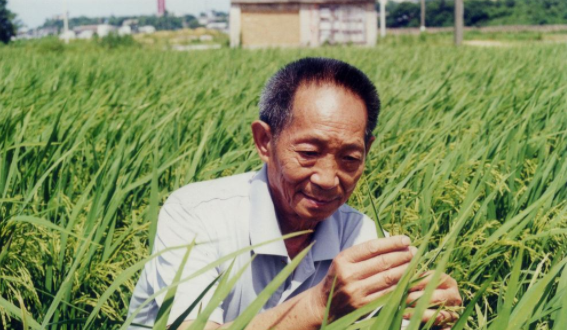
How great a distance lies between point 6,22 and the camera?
21.8 metres

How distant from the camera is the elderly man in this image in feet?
4.30

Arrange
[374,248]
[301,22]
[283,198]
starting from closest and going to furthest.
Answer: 1. [374,248]
2. [283,198]
3. [301,22]

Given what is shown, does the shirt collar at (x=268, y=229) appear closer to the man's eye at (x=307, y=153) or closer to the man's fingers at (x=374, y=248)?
the man's eye at (x=307, y=153)

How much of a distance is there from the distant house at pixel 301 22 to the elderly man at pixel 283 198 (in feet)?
60.7

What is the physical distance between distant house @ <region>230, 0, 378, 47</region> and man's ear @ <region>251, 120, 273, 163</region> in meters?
18.5

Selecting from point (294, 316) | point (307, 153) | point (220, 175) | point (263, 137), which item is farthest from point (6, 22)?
point (294, 316)

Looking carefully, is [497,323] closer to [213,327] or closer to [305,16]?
[213,327]

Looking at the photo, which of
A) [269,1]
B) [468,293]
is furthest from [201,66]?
[269,1]

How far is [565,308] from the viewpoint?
1001 millimetres

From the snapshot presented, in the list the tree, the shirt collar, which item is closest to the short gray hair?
the shirt collar

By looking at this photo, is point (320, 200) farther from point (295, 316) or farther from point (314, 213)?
point (295, 316)

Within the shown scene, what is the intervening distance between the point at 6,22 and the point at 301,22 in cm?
853

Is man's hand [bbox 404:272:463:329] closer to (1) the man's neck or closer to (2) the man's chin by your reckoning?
(2) the man's chin

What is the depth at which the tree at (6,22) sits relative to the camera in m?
21.4
